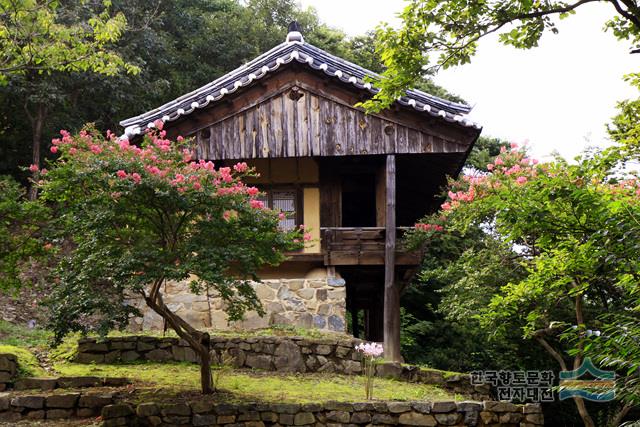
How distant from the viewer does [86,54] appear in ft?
32.7

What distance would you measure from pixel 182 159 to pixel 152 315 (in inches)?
211

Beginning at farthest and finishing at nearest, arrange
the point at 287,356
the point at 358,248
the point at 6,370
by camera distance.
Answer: the point at 358,248, the point at 287,356, the point at 6,370

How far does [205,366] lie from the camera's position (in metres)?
9.68

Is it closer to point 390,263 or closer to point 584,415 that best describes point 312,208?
point 390,263

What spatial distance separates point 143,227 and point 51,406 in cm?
272

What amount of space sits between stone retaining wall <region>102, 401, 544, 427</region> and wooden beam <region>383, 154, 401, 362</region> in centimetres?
345

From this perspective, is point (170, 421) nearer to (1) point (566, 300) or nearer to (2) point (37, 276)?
(1) point (566, 300)

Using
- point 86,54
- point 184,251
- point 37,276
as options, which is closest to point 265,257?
point 184,251

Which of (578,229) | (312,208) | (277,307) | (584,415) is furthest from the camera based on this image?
(312,208)

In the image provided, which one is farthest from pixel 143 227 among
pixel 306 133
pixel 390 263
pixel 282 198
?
pixel 282 198

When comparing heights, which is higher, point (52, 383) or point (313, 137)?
point (313, 137)

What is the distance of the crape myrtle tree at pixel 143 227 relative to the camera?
28.1 ft

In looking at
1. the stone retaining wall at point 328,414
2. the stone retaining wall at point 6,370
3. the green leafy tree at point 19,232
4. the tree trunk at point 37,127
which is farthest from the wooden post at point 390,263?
the tree trunk at point 37,127

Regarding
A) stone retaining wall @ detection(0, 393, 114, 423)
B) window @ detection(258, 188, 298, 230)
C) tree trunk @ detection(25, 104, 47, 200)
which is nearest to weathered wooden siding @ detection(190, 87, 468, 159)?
window @ detection(258, 188, 298, 230)
